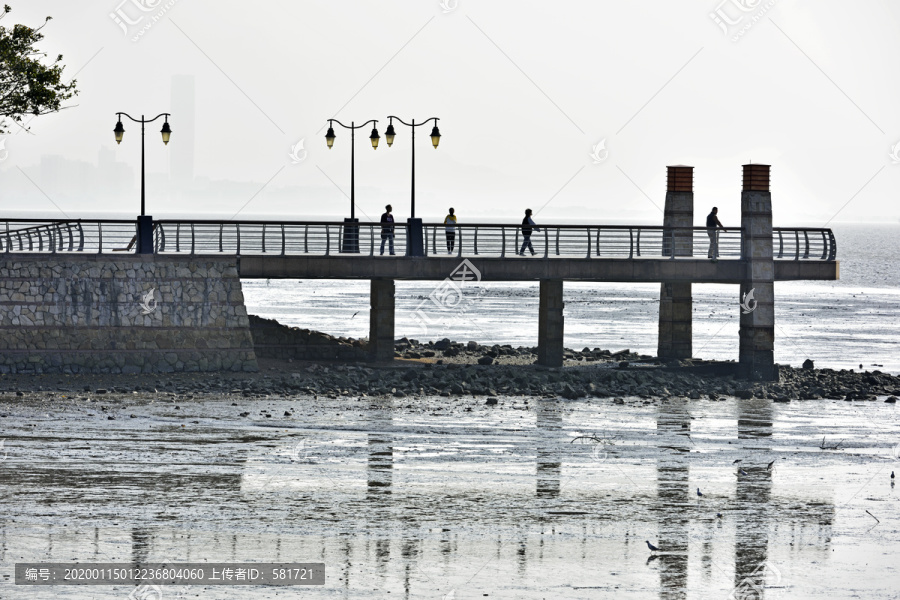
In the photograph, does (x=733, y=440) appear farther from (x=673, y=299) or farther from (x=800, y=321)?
(x=800, y=321)

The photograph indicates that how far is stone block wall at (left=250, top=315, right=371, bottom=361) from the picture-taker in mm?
35094

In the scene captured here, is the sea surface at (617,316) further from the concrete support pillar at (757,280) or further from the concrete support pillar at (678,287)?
the concrete support pillar at (757,280)

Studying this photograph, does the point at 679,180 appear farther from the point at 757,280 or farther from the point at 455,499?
the point at 455,499

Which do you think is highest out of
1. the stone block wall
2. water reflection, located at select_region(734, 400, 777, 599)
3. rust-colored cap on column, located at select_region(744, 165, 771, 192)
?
rust-colored cap on column, located at select_region(744, 165, 771, 192)

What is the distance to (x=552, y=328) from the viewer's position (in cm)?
3559

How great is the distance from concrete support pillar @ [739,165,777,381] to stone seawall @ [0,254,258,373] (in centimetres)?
1352

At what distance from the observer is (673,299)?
131 ft

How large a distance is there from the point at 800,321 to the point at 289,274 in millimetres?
45785

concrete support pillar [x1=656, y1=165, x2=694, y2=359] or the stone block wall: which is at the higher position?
concrete support pillar [x1=656, y1=165, x2=694, y2=359]

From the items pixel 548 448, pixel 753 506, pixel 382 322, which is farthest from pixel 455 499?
pixel 382 322

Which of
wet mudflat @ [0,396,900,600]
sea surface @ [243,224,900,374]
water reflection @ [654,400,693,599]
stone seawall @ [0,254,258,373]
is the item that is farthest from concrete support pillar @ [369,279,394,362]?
sea surface @ [243,224,900,374]

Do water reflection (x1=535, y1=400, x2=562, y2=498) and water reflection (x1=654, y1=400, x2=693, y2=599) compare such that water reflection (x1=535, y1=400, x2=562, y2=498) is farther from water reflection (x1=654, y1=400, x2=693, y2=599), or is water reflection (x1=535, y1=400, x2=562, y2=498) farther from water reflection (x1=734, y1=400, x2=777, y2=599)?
water reflection (x1=734, y1=400, x2=777, y2=599)

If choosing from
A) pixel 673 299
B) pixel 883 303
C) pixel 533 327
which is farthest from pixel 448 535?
pixel 883 303

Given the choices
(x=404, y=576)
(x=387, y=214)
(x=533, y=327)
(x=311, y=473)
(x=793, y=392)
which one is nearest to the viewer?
(x=404, y=576)
